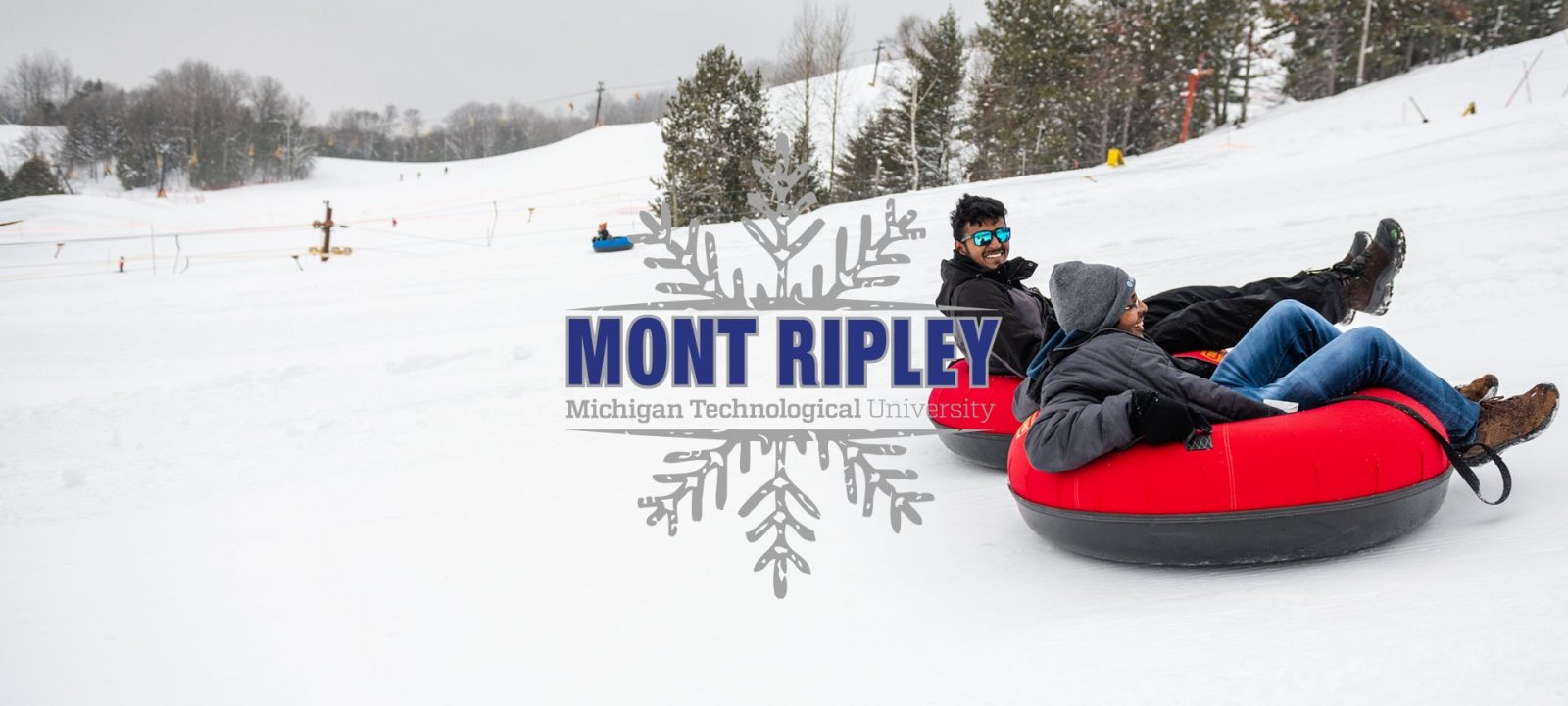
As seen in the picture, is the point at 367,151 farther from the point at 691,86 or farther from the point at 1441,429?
the point at 1441,429

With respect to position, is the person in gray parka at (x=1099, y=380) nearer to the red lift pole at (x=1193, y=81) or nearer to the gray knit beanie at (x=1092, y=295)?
the gray knit beanie at (x=1092, y=295)

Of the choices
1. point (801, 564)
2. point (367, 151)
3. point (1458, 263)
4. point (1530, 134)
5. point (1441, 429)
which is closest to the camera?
point (1441, 429)

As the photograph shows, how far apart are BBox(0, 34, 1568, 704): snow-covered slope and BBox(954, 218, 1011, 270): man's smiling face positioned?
40.7 inches

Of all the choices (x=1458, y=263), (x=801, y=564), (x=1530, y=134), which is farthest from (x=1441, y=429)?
(x=1530, y=134)

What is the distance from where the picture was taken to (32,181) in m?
31.3

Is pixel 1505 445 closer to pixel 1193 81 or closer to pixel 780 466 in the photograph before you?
pixel 780 466

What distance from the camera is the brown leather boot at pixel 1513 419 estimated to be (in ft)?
10.2

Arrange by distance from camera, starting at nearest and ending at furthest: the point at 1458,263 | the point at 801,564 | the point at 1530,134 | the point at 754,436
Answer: the point at 801,564, the point at 754,436, the point at 1458,263, the point at 1530,134

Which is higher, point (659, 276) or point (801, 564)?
point (659, 276)

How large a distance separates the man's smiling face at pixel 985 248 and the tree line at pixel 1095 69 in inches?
769

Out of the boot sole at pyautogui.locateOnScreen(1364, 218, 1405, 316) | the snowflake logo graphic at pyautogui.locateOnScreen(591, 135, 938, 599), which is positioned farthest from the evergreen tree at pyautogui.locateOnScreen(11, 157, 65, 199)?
the boot sole at pyautogui.locateOnScreen(1364, 218, 1405, 316)

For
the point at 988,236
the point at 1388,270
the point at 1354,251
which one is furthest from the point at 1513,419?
the point at 988,236

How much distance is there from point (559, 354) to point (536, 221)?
2166 centimetres

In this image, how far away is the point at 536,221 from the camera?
2828 cm
